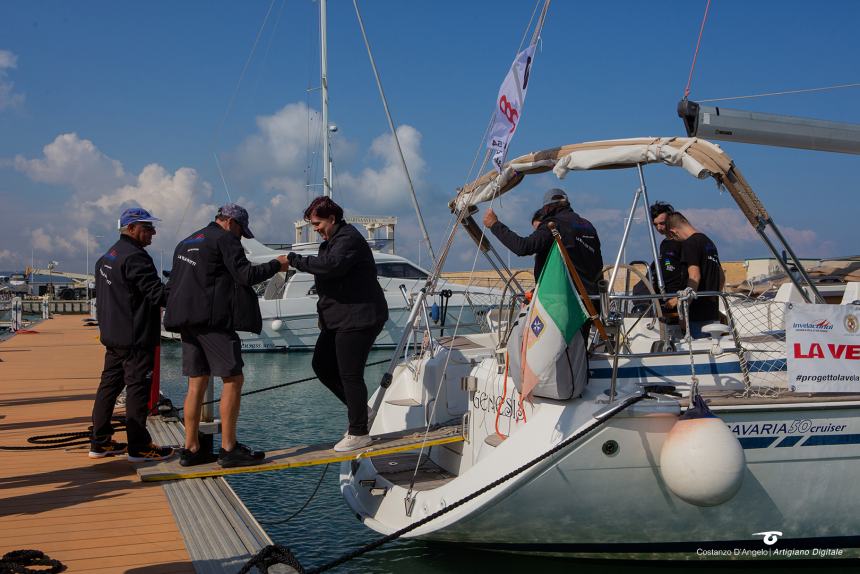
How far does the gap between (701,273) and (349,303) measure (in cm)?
270

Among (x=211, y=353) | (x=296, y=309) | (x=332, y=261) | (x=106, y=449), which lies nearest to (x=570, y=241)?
(x=332, y=261)

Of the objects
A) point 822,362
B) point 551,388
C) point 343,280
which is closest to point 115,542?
point 343,280

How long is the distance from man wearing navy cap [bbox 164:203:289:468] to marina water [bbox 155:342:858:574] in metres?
1.21

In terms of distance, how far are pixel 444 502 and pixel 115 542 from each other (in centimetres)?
187

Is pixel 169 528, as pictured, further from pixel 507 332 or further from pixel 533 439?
pixel 507 332

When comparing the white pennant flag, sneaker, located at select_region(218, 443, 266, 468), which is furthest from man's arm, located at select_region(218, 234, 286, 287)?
the white pennant flag

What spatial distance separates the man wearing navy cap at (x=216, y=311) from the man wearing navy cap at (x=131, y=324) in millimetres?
594

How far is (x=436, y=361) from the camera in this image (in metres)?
6.44

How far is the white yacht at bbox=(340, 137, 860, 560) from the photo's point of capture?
4.53m

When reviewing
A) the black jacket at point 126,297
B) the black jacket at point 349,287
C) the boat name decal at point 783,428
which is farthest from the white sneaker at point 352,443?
the boat name decal at point 783,428

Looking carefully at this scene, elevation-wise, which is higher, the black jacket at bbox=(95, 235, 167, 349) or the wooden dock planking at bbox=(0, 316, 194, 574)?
the black jacket at bbox=(95, 235, 167, 349)

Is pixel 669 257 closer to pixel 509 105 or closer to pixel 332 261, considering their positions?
pixel 509 105

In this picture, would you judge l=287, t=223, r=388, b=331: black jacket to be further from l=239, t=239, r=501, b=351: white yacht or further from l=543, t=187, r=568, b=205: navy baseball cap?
l=239, t=239, r=501, b=351: white yacht

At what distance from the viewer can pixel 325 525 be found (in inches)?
260
